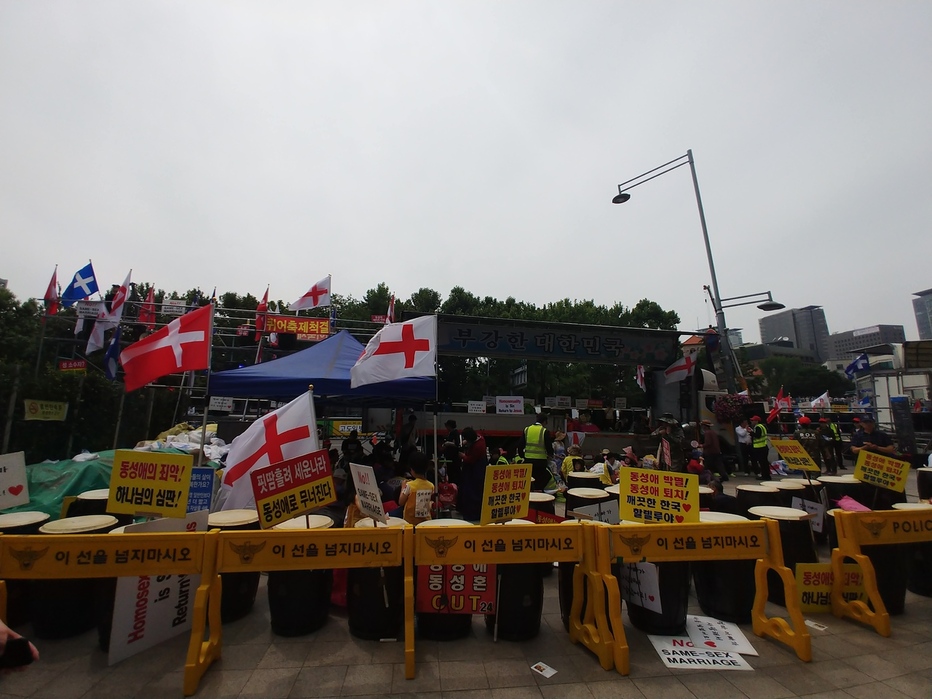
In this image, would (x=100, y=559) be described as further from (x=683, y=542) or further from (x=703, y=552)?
(x=703, y=552)

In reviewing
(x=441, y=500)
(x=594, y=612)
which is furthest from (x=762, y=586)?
(x=441, y=500)

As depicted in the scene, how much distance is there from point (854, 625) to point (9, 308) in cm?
2161

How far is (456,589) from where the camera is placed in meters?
3.91

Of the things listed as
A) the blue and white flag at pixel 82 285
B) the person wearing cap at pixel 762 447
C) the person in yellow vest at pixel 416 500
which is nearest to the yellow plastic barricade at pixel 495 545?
the person in yellow vest at pixel 416 500

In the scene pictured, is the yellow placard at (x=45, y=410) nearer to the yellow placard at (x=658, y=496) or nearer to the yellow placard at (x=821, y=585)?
the yellow placard at (x=658, y=496)

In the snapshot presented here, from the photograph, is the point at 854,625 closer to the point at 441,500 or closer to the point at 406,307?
the point at 441,500

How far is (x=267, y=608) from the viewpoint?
4.60 m

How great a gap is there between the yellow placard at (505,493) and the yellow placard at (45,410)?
49.0 feet

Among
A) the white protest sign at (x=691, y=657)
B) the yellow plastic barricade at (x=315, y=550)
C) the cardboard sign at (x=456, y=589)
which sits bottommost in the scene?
the white protest sign at (x=691, y=657)

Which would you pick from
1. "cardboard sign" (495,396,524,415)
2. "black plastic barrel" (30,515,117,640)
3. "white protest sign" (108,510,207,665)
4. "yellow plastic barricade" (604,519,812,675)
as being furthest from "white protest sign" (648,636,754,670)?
"cardboard sign" (495,396,524,415)

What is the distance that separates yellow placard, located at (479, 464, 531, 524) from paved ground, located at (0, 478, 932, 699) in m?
1.05

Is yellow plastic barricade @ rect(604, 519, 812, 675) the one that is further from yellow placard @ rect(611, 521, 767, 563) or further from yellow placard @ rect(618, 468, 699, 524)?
yellow placard @ rect(618, 468, 699, 524)

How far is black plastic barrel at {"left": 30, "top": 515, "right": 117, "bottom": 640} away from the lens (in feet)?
12.6

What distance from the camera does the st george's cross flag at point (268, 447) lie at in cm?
604
